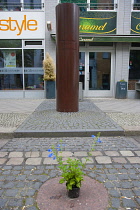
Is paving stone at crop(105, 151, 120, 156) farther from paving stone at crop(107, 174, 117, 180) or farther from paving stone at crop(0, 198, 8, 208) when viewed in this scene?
paving stone at crop(0, 198, 8, 208)

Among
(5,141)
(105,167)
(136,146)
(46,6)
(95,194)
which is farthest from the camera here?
(46,6)

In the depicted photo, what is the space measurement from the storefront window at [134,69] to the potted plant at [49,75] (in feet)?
15.4

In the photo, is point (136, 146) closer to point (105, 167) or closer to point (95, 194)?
point (105, 167)

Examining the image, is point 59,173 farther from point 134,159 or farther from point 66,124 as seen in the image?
point 66,124

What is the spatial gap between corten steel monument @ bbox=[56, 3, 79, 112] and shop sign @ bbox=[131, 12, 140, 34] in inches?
233

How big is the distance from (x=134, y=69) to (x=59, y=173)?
1031cm

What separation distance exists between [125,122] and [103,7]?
8.34m

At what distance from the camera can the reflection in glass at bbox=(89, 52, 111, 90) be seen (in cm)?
1173

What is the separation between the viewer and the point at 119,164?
3182mm

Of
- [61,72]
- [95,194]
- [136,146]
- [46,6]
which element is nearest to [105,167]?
[95,194]

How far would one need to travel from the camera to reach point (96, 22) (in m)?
11.2

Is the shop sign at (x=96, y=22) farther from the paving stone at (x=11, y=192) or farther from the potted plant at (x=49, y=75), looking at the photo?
the paving stone at (x=11, y=192)

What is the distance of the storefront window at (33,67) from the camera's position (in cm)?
1144

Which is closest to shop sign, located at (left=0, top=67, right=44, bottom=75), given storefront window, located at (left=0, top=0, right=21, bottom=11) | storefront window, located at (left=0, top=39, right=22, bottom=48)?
storefront window, located at (left=0, top=39, right=22, bottom=48)
